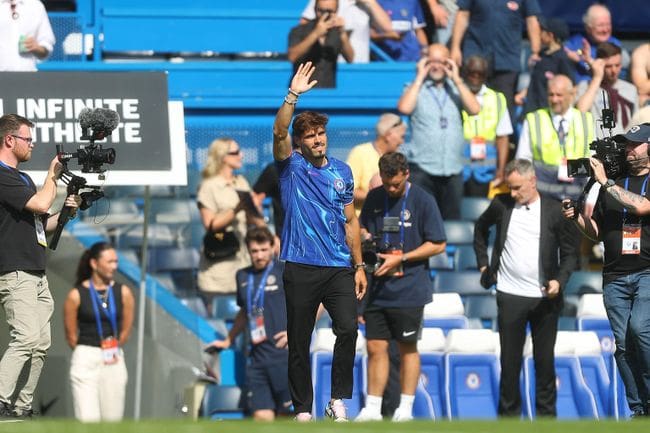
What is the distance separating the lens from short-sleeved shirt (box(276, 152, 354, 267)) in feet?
31.4

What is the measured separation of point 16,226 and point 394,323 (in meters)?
2.97

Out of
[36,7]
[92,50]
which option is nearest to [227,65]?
[92,50]

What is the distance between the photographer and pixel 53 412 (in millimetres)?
12352

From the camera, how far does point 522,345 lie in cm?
1159

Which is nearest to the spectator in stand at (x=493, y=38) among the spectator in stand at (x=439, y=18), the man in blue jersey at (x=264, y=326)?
the spectator in stand at (x=439, y=18)

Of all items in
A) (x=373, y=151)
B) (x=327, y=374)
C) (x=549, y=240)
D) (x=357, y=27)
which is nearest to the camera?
(x=549, y=240)

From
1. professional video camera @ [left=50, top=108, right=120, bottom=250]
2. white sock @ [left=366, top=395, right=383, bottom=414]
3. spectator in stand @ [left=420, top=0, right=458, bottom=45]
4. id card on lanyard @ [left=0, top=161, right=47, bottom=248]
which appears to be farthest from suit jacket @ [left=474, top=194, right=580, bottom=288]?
spectator in stand @ [left=420, top=0, right=458, bottom=45]

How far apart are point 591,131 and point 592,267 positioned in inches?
53.6

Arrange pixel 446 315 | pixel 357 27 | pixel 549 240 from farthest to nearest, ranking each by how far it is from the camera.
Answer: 1. pixel 357 27
2. pixel 446 315
3. pixel 549 240

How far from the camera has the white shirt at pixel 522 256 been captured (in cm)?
1155

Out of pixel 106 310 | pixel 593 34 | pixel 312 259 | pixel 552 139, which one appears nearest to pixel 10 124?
pixel 312 259

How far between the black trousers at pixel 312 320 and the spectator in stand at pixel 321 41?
5.14 meters

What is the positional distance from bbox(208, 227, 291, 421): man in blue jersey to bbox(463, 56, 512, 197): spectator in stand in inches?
114

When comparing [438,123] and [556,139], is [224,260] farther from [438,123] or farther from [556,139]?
[556,139]
